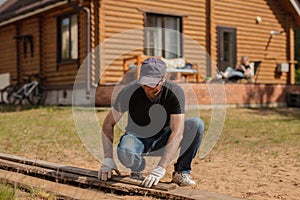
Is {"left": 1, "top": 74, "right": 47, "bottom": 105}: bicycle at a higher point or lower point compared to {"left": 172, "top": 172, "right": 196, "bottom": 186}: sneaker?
higher

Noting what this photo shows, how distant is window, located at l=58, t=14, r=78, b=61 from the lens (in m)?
15.0

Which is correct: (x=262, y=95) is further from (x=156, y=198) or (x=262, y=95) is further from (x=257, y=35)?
(x=156, y=198)

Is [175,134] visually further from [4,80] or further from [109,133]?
[4,80]

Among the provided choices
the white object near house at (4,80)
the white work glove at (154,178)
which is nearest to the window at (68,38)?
the white object near house at (4,80)

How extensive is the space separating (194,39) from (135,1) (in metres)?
2.40

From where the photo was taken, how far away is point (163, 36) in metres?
15.5

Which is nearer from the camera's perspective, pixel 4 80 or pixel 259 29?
pixel 259 29

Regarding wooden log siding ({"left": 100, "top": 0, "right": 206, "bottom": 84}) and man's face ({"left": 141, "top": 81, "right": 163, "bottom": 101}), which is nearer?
man's face ({"left": 141, "top": 81, "right": 163, "bottom": 101})

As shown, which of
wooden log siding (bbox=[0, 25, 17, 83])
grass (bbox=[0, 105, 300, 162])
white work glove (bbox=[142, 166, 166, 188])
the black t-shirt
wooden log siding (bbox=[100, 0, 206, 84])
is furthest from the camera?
wooden log siding (bbox=[0, 25, 17, 83])

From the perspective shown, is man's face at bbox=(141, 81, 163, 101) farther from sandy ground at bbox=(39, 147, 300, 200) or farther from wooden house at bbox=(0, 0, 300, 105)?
wooden house at bbox=(0, 0, 300, 105)

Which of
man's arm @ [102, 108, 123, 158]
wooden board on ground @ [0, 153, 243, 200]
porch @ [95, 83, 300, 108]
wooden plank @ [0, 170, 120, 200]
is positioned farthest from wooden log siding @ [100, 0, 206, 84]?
man's arm @ [102, 108, 123, 158]

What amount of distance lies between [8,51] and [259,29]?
30.3ft

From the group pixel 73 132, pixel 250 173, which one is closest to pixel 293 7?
pixel 73 132

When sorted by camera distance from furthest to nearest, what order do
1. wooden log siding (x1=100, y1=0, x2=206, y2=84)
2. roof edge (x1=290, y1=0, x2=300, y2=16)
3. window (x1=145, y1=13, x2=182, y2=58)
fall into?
roof edge (x1=290, y1=0, x2=300, y2=16)
window (x1=145, y1=13, x2=182, y2=58)
wooden log siding (x1=100, y1=0, x2=206, y2=84)
